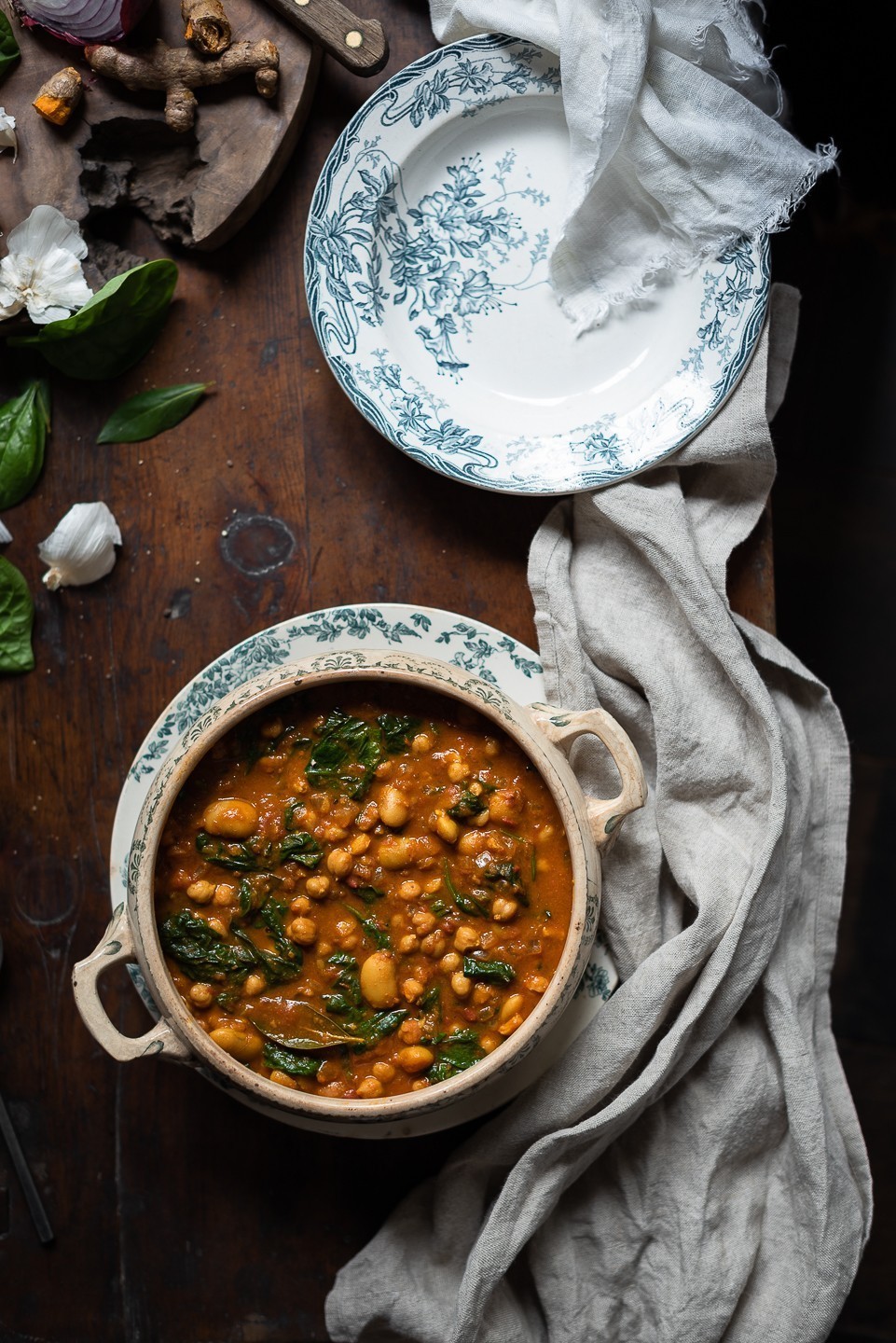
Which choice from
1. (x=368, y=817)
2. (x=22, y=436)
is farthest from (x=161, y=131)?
(x=368, y=817)

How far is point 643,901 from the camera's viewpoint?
1862 millimetres

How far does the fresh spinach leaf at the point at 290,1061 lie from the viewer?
1.64 meters

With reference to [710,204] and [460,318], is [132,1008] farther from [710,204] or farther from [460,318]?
[710,204]

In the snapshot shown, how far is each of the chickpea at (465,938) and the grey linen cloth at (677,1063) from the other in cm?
31

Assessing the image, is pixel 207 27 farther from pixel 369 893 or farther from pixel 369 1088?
pixel 369 1088

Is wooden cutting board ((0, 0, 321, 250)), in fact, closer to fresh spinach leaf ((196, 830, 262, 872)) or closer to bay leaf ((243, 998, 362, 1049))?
fresh spinach leaf ((196, 830, 262, 872))

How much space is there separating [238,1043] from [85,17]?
5.54ft

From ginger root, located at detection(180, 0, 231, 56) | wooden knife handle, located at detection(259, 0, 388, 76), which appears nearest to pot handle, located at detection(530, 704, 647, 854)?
wooden knife handle, located at detection(259, 0, 388, 76)

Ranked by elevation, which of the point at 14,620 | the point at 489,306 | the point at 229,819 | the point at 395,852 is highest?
the point at 489,306

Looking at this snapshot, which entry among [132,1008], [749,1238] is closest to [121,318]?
[132,1008]

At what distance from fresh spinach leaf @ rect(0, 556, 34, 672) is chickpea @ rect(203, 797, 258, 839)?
22.3 inches

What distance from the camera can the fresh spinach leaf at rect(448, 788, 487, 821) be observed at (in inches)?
65.5

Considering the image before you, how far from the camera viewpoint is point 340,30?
185 centimetres

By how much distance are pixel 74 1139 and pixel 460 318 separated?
5.39 feet
